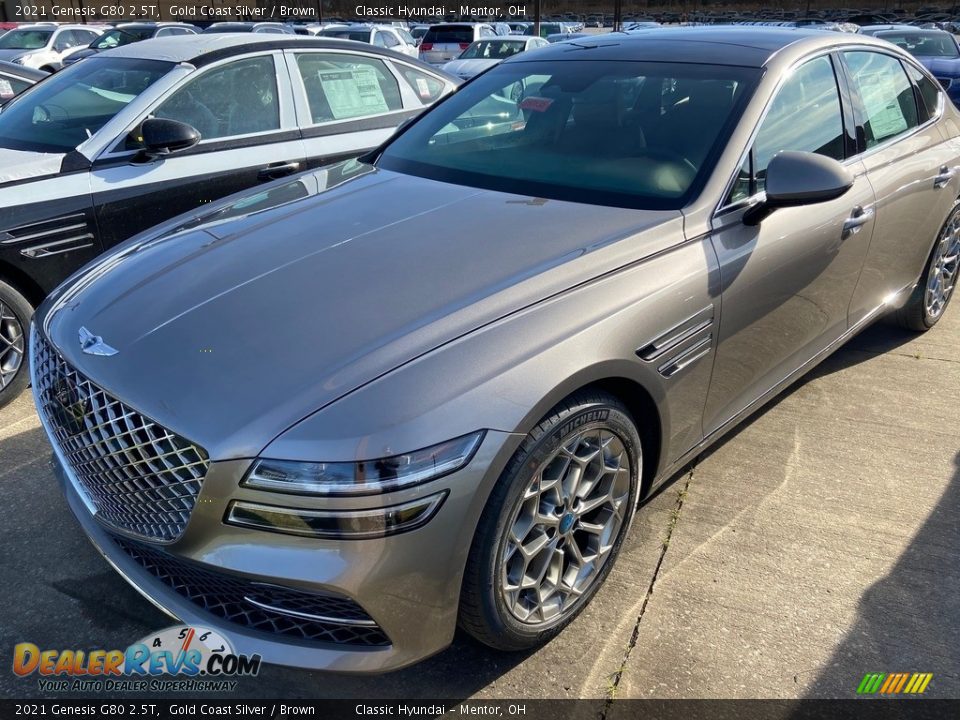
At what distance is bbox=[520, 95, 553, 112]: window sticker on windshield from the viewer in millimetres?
3279

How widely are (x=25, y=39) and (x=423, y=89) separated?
17.3m

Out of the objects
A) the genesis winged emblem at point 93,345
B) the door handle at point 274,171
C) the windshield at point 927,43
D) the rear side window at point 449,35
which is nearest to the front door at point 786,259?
the genesis winged emblem at point 93,345

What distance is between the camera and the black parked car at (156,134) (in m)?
3.80

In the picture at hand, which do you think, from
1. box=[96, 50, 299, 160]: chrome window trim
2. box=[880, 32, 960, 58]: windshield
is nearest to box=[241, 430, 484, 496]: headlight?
box=[96, 50, 299, 160]: chrome window trim

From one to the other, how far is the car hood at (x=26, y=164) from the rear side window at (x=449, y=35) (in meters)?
15.7

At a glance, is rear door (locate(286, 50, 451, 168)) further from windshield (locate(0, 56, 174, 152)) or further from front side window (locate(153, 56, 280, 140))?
windshield (locate(0, 56, 174, 152))

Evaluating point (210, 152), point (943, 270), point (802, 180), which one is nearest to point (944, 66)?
point (943, 270)

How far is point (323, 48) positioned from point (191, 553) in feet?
12.9

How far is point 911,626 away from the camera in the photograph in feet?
8.10

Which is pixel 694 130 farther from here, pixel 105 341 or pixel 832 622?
pixel 105 341

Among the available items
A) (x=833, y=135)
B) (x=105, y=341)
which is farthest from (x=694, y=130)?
(x=105, y=341)

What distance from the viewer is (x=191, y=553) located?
6.21 ft

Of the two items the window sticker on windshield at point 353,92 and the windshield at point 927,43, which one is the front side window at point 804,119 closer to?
the window sticker on windshield at point 353,92

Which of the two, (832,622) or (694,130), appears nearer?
(832,622)
